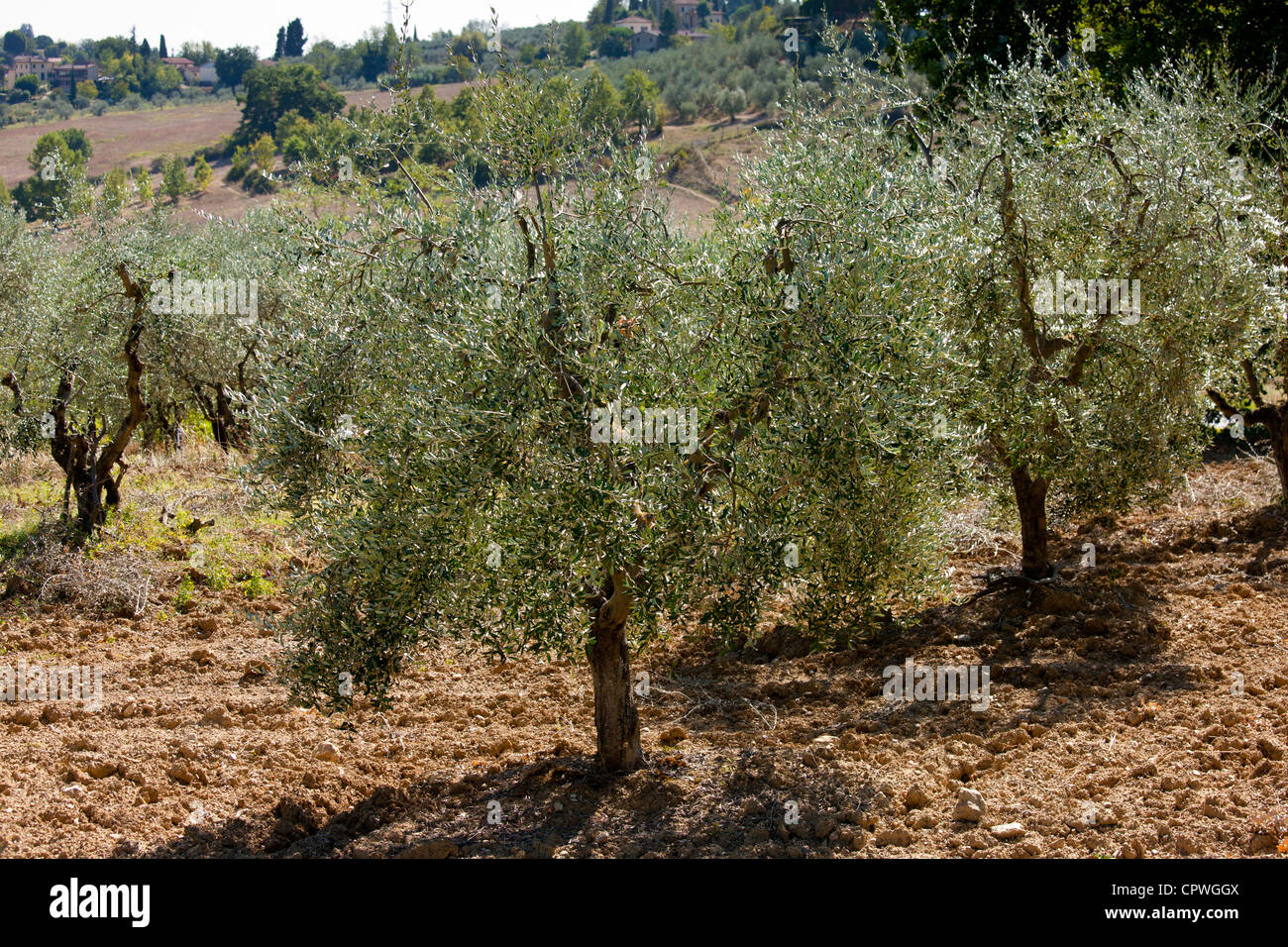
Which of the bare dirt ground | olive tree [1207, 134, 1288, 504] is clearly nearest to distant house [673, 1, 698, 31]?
olive tree [1207, 134, 1288, 504]

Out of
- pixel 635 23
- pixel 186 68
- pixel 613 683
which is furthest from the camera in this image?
pixel 186 68

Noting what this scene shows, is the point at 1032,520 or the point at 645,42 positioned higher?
the point at 645,42

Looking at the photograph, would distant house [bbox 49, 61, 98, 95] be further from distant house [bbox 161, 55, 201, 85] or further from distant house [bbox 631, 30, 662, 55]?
distant house [bbox 631, 30, 662, 55]

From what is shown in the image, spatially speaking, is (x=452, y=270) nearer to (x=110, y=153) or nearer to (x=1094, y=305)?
(x=1094, y=305)

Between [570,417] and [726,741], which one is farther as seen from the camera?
[726,741]

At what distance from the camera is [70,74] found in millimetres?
134000

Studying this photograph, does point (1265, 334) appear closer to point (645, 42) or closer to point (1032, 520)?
point (1032, 520)

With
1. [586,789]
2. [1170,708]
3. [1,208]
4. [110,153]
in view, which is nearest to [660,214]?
[586,789]

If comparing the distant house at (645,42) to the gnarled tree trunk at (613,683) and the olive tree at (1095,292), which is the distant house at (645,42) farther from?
the gnarled tree trunk at (613,683)

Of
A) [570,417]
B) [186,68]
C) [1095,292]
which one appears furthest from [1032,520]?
[186,68]

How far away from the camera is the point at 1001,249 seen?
9750 mm

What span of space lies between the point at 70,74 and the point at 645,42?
78.0m

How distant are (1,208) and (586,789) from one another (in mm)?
16845

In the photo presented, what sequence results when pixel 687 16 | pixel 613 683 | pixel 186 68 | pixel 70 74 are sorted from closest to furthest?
pixel 613 683, pixel 687 16, pixel 70 74, pixel 186 68
